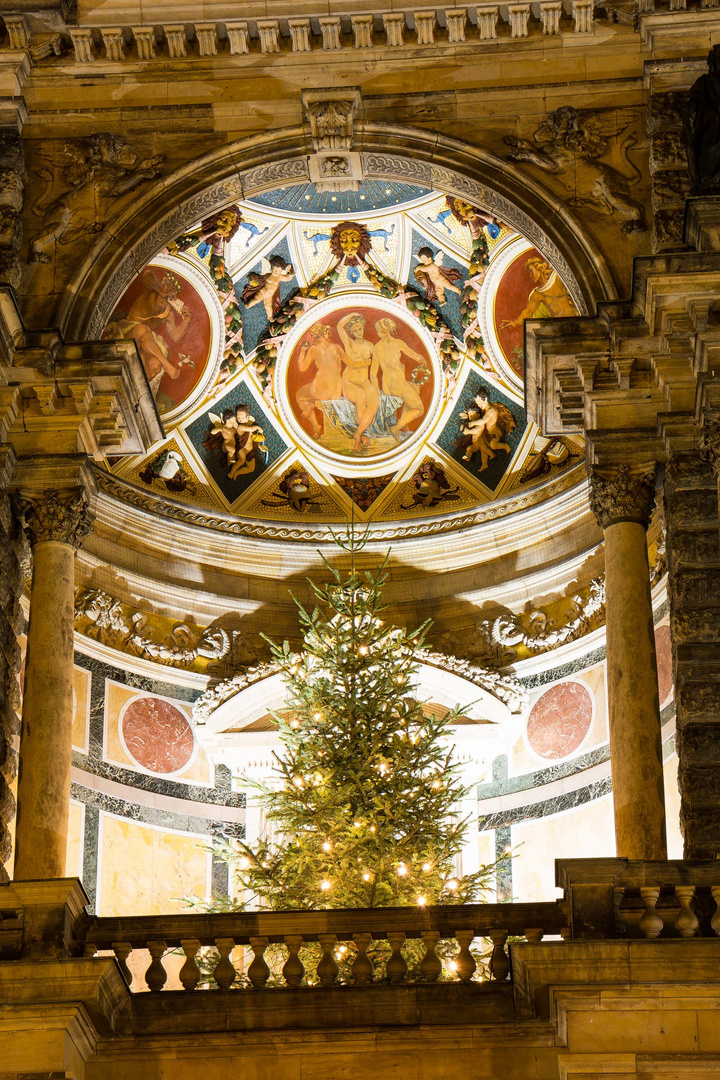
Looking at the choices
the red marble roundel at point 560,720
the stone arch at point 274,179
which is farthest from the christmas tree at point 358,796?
the red marble roundel at point 560,720

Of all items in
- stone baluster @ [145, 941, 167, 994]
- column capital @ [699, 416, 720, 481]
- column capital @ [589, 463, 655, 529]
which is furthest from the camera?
column capital @ [589, 463, 655, 529]

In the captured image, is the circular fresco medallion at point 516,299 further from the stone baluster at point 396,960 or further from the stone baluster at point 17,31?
the stone baluster at point 396,960

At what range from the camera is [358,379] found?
21906 mm

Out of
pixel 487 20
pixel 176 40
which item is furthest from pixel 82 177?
pixel 487 20

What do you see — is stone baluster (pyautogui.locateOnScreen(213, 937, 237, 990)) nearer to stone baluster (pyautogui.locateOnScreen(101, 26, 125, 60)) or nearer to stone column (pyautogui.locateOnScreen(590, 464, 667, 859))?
stone column (pyautogui.locateOnScreen(590, 464, 667, 859))

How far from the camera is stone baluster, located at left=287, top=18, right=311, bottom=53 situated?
17219 millimetres

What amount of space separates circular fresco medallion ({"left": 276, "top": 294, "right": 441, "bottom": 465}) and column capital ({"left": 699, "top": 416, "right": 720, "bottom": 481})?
723cm

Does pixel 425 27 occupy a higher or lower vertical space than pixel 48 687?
higher

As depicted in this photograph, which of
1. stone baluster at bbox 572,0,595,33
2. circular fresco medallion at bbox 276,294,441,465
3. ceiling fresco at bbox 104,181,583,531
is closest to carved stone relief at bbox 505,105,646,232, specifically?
stone baluster at bbox 572,0,595,33

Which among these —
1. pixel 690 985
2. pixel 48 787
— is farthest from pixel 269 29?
pixel 690 985

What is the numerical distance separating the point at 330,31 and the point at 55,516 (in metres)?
5.14

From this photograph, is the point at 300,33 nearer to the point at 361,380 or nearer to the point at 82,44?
the point at 82,44

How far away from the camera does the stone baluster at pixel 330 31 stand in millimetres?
17188

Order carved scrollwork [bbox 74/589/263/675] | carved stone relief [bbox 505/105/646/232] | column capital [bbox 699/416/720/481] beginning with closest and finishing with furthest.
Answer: column capital [bbox 699/416/720/481], carved stone relief [bbox 505/105/646/232], carved scrollwork [bbox 74/589/263/675]
